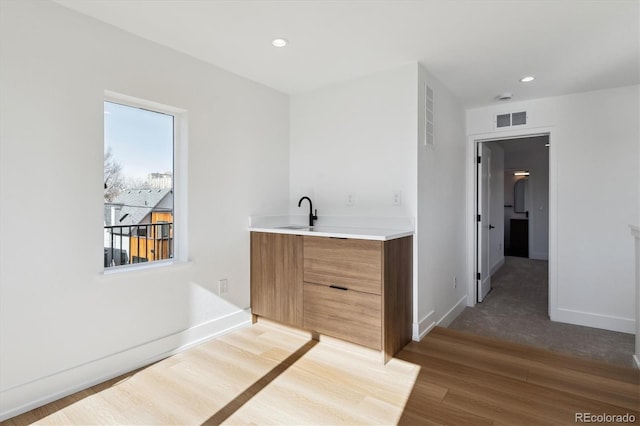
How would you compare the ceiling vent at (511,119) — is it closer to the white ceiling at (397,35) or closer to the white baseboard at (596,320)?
the white ceiling at (397,35)

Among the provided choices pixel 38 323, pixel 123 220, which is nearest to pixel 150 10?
pixel 123 220

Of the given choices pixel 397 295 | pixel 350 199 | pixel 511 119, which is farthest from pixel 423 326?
pixel 511 119

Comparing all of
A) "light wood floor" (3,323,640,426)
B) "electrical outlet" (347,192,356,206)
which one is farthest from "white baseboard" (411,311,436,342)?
"electrical outlet" (347,192,356,206)

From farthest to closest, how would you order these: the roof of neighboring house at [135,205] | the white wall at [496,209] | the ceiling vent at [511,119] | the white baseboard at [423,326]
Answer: the white wall at [496,209] < the ceiling vent at [511,119] < the white baseboard at [423,326] < the roof of neighboring house at [135,205]

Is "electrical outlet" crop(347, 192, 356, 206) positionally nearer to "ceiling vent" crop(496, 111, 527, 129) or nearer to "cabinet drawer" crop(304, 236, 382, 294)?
"cabinet drawer" crop(304, 236, 382, 294)

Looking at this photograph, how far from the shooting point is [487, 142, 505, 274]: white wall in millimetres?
5902

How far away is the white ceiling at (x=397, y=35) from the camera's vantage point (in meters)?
2.12

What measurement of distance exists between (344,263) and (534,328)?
2539 mm

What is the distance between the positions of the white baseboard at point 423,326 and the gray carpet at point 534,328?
0.72 m

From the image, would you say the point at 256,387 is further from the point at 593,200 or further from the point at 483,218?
the point at 593,200

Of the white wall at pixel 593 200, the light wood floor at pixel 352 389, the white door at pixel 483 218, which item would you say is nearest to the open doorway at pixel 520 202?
the white door at pixel 483 218

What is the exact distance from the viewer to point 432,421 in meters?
1.88

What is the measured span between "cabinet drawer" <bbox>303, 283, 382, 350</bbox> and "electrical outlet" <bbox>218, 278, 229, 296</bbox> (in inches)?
29.0

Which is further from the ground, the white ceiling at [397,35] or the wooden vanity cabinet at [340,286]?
the white ceiling at [397,35]
